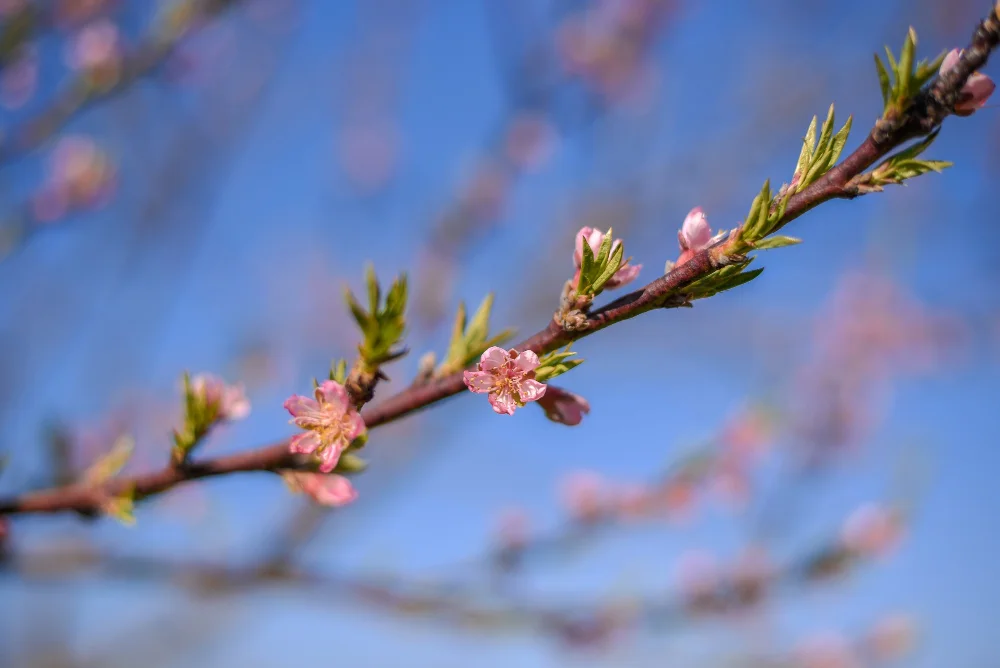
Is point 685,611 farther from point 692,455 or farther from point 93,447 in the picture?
point 93,447

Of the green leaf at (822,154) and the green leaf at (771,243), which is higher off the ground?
the green leaf at (822,154)

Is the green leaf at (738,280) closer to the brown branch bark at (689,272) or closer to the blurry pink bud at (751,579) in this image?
the brown branch bark at (689,272)

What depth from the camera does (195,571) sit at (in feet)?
9.71

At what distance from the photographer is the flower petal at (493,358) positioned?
1002 mm

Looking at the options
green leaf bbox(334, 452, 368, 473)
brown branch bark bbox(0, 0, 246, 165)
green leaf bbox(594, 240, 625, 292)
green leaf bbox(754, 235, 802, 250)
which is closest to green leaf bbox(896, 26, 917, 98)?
green leaf bbox(754, 235, 802, 250)

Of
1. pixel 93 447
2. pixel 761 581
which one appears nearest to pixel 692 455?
pixel 761 581

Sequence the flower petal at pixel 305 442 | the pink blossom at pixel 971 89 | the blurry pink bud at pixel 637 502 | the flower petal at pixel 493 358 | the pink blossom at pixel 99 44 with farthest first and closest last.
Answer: the blurry pink bud at pixel 637 502 < the pink blossom at pixel 99 44 < the flower petal at pixel 305 442 < the flower petal at pixel 493 358 < the pink blossom at pixel 971 89

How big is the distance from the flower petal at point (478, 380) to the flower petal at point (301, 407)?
257 mm

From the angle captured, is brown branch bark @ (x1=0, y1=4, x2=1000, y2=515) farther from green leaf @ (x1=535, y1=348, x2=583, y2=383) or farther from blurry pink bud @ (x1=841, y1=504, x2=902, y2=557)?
blurry pink bud @ (x1=841, y1=504, x2=902, y2=557)

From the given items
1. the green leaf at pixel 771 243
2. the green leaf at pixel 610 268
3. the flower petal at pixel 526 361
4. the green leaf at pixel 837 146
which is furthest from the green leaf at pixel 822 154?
the flower petal at pixel 526 361

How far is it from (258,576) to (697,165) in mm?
6402

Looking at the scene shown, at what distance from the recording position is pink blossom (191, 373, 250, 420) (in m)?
1.32

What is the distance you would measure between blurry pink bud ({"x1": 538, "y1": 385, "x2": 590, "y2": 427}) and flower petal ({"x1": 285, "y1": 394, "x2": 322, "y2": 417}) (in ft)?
1.23

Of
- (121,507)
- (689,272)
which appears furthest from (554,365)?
(121,507)
